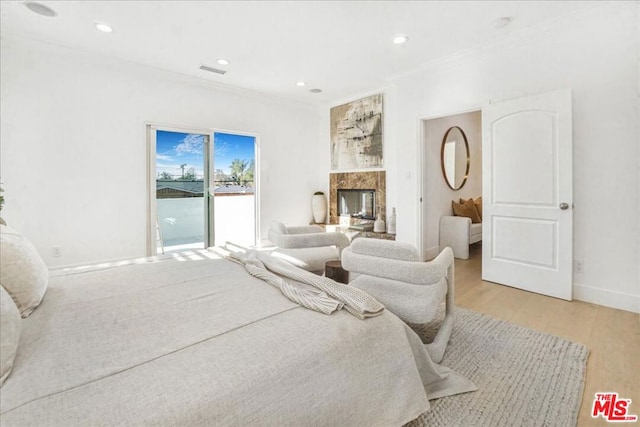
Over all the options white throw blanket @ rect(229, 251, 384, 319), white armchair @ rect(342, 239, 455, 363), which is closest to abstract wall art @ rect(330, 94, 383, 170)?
white armchair @ rect(342, 239, 455, 363)

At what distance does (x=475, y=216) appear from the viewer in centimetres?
495

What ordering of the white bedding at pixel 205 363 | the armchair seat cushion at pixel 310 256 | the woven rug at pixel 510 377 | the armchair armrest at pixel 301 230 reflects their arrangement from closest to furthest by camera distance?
the white bedding at pixel 205 363, the woven rug at pixel 510 377, the armchair seat cushion at pixel 310 256, the armchair armrest at pixel 301 230

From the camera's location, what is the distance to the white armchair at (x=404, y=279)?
1.72 metres

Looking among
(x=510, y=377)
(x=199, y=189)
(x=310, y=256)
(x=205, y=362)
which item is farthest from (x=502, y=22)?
(x=199, y=189)

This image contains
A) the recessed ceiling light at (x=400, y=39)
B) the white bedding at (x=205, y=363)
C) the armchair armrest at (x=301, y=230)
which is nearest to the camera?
the white bedding at (x=205, y=363)

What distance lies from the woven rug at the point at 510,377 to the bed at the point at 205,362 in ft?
0.69

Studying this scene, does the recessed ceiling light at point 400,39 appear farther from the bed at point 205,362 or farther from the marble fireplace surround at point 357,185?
the bed at point 205,362

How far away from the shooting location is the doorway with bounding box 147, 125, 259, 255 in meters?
4.23

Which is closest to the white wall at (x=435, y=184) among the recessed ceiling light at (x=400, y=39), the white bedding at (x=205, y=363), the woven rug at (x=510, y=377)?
the recessed ceiling light at (x=400, y=39)

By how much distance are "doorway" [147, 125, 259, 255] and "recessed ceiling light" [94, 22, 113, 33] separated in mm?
1233

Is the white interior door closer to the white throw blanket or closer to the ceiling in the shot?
the ceiling

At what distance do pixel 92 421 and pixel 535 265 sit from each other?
361cm

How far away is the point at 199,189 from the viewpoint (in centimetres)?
461

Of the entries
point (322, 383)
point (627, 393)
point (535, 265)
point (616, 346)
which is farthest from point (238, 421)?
point (535, 265)
